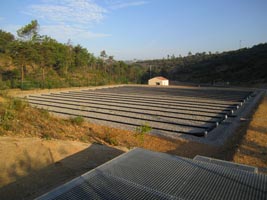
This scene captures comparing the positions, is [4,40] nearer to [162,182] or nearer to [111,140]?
[111,140]

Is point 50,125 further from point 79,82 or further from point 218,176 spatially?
point 79,82

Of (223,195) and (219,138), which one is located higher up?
(223,195)

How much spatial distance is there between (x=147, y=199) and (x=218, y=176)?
1.02 m

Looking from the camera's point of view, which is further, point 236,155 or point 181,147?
point 181,147

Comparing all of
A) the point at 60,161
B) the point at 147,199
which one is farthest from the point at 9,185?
the point at 147,199

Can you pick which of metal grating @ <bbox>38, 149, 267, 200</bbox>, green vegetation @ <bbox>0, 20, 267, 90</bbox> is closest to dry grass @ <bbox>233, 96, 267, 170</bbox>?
metal grating @ <bbox>38, 149, 267, 200</bbox>

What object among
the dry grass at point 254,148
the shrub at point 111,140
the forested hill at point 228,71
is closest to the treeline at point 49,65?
the forested hill at point 228,71

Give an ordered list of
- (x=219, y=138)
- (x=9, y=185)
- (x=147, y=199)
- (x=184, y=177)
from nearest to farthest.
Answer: (x=147, y=199), (x=184, y=177), (x=9, y=185), (x=219, y=138)

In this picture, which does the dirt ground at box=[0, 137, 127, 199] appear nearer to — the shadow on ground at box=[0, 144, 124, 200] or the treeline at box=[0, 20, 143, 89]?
the shadow on ground at box=[0, 144, 124, 200]

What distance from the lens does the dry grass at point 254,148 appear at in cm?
483

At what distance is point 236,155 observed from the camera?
5.18 m

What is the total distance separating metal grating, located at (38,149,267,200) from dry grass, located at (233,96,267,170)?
2396mm

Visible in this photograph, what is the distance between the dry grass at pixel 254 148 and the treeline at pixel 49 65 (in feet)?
50.0

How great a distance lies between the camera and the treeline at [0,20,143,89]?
72.2 feet
